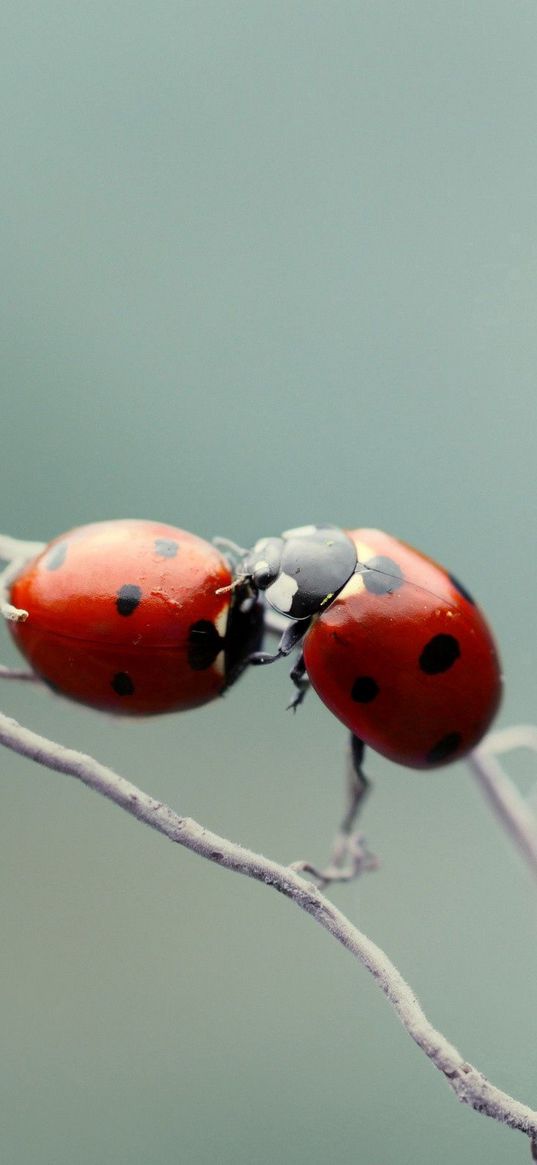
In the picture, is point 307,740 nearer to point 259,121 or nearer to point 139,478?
point 139,478

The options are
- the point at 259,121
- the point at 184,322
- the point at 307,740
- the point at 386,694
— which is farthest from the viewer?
the point at 259,121

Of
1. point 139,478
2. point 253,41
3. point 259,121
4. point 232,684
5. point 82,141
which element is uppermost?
point 253,41

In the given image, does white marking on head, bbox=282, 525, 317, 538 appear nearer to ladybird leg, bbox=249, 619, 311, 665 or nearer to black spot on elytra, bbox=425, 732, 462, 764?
ladybird leg, bbox=249, 619, 311, 665

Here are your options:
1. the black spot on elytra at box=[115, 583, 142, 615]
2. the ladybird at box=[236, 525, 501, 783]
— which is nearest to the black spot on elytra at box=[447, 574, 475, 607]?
the ladybird at box=[236, 525, 501, 783]

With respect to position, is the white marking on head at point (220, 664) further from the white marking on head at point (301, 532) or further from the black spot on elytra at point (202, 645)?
the white marking on head at point (301, 532)

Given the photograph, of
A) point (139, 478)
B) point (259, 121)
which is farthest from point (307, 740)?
point (259, 121)

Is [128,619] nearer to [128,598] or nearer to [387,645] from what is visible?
[128,598]

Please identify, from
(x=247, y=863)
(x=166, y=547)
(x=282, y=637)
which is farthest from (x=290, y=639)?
Answer: (x=247, y=863)
